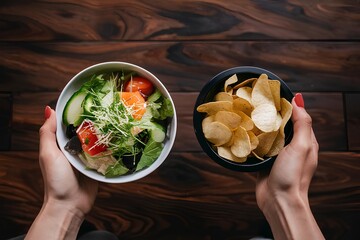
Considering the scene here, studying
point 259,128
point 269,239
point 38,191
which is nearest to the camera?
point 259,128

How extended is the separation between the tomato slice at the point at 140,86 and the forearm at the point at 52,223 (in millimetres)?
338

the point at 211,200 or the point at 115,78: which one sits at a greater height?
the point at 115,78

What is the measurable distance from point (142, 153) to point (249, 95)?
0.28 metres

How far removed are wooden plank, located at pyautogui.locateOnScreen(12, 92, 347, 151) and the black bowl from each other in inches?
10.8

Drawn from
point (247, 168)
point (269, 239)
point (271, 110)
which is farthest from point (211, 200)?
point (271, 110)

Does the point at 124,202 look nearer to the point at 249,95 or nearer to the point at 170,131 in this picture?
the point at 170,131

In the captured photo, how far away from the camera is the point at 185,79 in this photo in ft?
4.15

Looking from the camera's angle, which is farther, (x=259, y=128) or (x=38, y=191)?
(x=38, y=191)

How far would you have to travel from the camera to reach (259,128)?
929 mm

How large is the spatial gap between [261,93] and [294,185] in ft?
0.77

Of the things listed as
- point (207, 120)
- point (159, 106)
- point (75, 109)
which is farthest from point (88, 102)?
point (207, 120)

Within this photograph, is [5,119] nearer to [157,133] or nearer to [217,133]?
[157,133]

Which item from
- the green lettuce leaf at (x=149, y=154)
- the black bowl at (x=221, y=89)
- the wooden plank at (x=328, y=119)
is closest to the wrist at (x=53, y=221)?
the green lettuce leaf at (x=149, y=154)

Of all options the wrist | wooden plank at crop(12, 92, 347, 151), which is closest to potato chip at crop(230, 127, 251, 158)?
wooden plank at crop(12, 92, 347, 151)
